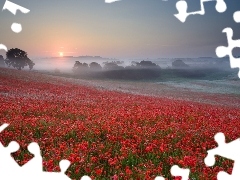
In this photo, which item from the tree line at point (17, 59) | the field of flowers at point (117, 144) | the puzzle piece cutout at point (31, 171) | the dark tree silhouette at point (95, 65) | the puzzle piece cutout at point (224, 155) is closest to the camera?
the puzzle piece cutout at point (31, 171)

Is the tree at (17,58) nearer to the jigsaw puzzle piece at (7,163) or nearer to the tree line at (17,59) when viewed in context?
the tree line at (17,59)

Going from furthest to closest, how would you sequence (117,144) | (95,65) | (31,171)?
(95,65) < (117,144) < (31,171)

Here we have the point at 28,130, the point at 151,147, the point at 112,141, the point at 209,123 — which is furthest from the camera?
the point at 209,123

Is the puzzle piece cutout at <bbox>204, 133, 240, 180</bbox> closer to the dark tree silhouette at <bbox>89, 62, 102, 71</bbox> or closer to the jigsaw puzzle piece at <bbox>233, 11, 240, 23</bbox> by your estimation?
the jigsaw puzzle piece at <bbox>233, 11, 240, 23</bbox>

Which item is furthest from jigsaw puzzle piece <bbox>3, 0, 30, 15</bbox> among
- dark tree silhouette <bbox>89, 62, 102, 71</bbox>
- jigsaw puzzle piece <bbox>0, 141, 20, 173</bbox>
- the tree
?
dark tree silhouette <bbox>89, 62, 102, 71</bbox>

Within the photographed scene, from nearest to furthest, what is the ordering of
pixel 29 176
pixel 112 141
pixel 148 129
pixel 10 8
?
pixel 29 176, pixel 10 8, pixel 112 141, pixel 148 129

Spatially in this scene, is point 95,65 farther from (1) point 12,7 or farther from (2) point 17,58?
(1) point 12,7

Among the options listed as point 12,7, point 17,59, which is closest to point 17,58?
point 17,59

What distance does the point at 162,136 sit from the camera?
425 inches

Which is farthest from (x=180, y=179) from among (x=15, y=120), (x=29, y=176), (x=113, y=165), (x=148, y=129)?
(x=15, y=120)

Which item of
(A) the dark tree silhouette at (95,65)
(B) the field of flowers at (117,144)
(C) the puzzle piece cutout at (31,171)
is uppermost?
(A) the dark tree silhouette at (95,65)

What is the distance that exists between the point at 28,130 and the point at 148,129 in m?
4.33

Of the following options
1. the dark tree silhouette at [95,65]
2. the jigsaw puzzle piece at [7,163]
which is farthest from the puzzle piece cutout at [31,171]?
the dark tree silhouette at [95,65]

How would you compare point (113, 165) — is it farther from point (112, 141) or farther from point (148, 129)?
point (148, 129)
